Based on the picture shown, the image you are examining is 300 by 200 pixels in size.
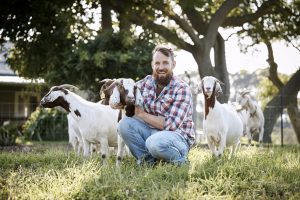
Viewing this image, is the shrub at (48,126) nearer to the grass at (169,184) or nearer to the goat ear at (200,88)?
the goat ear at (200,88)

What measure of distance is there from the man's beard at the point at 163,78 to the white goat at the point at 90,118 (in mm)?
2043

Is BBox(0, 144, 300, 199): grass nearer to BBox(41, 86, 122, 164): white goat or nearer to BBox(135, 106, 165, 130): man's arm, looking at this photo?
BBox(135, 106, 165, 130): man's arm

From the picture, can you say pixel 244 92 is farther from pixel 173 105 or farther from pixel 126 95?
pixel 126 95

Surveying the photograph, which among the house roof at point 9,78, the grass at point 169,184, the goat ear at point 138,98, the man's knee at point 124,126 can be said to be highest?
the house roof at point 9,78

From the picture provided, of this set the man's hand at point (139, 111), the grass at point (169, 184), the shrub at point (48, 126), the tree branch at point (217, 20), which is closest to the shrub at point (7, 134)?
the shrub at point (48, 126)

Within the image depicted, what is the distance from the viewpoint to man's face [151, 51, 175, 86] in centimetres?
671

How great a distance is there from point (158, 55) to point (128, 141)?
1280 millimetres

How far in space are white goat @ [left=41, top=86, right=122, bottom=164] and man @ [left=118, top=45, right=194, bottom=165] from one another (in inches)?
A: 63.2

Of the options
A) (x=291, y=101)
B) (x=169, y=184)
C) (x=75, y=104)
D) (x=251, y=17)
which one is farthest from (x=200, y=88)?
(x=291, y=101)

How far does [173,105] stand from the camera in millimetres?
6715

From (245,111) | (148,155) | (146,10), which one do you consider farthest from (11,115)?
(148,155)

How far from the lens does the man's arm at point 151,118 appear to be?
22.0ft

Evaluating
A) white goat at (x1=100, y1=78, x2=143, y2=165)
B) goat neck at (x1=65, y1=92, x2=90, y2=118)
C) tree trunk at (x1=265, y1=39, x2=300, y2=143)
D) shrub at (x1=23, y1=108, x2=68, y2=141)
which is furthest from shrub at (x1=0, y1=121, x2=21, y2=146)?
tree trunk at (x1=265, y1=39, x2=300, y2=143)

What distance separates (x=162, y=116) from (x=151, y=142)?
51 centimetres
